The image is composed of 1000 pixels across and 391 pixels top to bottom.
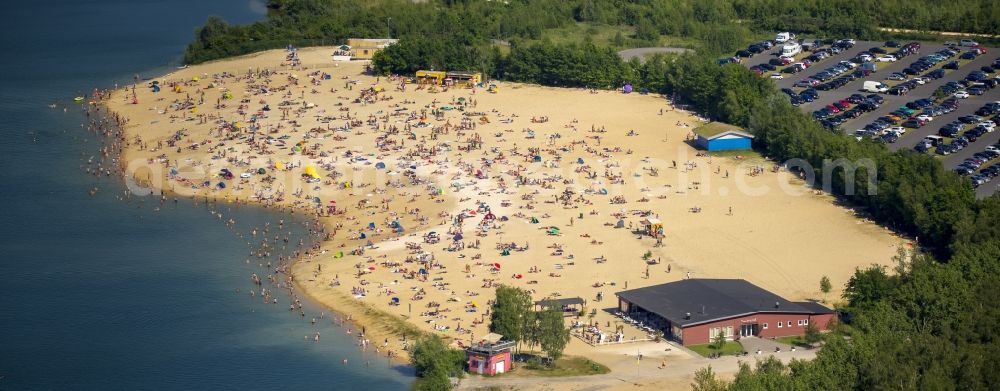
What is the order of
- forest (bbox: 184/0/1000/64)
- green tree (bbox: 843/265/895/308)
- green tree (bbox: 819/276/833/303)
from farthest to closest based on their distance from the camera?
forest (bbox: 184/0/1000/64) → green tree (bbox: 819/276/833/303) → green tree (bbox: 843/265/895/308)

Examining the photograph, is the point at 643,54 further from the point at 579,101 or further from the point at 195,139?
the point at 195,139

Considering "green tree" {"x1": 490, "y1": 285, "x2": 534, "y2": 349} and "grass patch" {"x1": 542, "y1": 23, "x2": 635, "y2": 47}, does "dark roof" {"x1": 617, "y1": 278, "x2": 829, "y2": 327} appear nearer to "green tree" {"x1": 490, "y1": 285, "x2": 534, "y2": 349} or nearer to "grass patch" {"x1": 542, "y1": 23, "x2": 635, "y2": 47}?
"green tree" {"x1": 490, "y1": 285, "x2": 534, "y2": 349}

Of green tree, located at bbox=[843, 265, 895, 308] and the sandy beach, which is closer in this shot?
green tree, located at bbox=[843, 265, 895, 308]

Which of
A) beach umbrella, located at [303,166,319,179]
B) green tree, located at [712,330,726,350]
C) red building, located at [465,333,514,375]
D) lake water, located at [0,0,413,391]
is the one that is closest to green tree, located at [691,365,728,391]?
green tree, located at [712,330,726,350]

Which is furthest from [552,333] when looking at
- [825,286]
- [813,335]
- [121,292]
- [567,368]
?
[121,292]

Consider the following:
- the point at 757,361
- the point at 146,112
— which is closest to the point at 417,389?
the point at 757,361

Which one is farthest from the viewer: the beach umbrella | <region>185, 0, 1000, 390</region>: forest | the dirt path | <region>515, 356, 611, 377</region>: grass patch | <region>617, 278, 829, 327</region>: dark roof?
the beach umbrella

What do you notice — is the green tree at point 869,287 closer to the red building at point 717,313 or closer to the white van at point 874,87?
the red building at point 717,313
